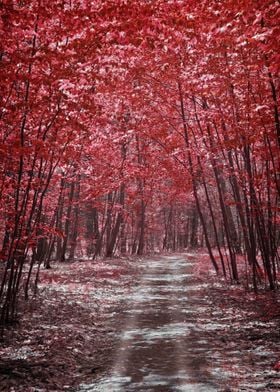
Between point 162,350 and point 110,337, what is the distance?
1.70 metres

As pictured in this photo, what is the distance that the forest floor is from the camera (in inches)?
271

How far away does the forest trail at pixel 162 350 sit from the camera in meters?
6.66

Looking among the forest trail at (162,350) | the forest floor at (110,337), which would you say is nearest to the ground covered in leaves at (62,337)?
the forest floor at (110,337)

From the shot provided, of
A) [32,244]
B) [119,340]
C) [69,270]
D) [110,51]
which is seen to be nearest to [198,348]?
[119,340]

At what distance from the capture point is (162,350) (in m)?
8.56

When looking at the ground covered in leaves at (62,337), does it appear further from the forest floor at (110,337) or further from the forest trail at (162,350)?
the forest trail at (162,350)

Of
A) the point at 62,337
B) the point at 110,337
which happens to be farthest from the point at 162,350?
the point at 62,337

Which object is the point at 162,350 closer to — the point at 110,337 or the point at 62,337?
the point at 110,337

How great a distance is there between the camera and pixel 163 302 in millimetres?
14242

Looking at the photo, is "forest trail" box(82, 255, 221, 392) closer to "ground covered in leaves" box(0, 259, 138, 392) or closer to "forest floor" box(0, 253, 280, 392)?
"forest floor" box(0, 253, 280, 392)

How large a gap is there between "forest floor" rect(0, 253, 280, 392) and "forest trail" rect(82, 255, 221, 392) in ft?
0.17

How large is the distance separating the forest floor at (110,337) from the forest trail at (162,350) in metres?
0.05

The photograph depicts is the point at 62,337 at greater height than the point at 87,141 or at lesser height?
lesser

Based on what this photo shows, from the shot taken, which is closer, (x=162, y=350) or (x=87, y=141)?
(x=162, y=350)
